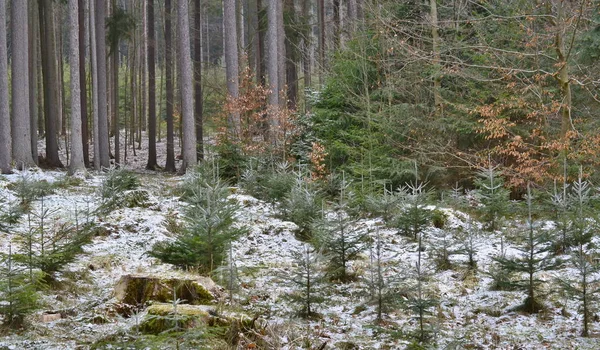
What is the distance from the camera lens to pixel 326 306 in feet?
20.9

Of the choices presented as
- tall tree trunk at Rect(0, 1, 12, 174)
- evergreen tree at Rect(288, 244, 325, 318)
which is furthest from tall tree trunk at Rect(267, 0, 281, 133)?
evergreen tree at Rect(288, 244, 325, 318)

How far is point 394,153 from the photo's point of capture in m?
15.1

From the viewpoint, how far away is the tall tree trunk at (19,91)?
17.4 meters

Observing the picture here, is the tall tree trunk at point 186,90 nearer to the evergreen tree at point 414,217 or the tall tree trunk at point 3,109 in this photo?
the tall tree trunk at point 3,109

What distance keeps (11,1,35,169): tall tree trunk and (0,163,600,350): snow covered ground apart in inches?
378

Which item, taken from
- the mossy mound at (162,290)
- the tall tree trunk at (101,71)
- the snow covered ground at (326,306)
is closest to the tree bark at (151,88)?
the tall tree trunk at (101,71)

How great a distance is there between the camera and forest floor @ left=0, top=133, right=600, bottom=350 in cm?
525

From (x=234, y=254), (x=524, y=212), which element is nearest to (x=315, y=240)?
(x=234, y=254)

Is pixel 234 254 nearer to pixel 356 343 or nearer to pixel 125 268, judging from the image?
pixel 125 268

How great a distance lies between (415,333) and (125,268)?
418cm

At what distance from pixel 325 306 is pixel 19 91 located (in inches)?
593

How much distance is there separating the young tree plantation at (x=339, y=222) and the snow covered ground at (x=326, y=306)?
3 centimetres

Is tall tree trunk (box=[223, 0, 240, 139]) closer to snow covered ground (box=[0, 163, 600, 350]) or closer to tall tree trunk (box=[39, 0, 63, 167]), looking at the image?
tall tree trunk (box=[39, 0, 63, 167])

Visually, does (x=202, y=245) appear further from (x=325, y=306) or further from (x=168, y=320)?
(x=168, y=320)
